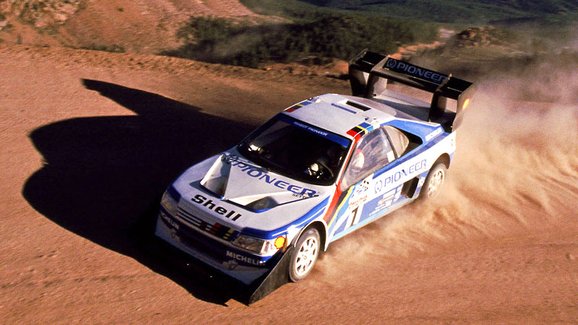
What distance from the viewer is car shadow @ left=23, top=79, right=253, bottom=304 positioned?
7504 mm

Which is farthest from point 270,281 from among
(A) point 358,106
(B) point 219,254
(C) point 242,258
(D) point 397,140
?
(A) point 358,106

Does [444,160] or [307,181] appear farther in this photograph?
[444,160]

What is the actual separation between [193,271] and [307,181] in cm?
164

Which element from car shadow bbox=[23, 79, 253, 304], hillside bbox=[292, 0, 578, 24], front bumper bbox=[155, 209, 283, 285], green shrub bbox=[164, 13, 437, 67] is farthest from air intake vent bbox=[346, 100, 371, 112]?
hillside bbox=[292, 0, 578, 24]

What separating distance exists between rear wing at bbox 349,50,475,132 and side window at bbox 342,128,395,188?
58.8 inches

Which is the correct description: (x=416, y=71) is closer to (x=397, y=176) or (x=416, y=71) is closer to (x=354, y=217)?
(x=397, y=176)

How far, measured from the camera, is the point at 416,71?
10.4 meters

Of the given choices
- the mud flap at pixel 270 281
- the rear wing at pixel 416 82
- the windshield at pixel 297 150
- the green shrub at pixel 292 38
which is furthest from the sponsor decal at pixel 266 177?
the green shrub at pixel 292 38

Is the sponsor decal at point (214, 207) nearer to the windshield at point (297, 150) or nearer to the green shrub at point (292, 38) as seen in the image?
the windshield at point (297, 150)

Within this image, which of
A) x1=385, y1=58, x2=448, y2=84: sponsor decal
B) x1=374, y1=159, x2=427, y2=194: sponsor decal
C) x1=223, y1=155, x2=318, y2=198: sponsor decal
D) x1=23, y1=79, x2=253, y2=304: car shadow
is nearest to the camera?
x1=23, y1=79, x2=253, y2=304: car shadow

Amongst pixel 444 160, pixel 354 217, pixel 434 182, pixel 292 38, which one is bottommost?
pixel 292 38

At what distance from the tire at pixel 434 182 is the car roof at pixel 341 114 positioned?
0.76 m

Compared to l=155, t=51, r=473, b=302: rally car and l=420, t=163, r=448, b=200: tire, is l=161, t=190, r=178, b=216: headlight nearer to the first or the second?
l=155, t=51, r=473, b=302: rally car

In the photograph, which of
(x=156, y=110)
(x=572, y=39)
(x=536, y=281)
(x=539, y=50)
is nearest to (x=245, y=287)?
(x=536, y=281)
